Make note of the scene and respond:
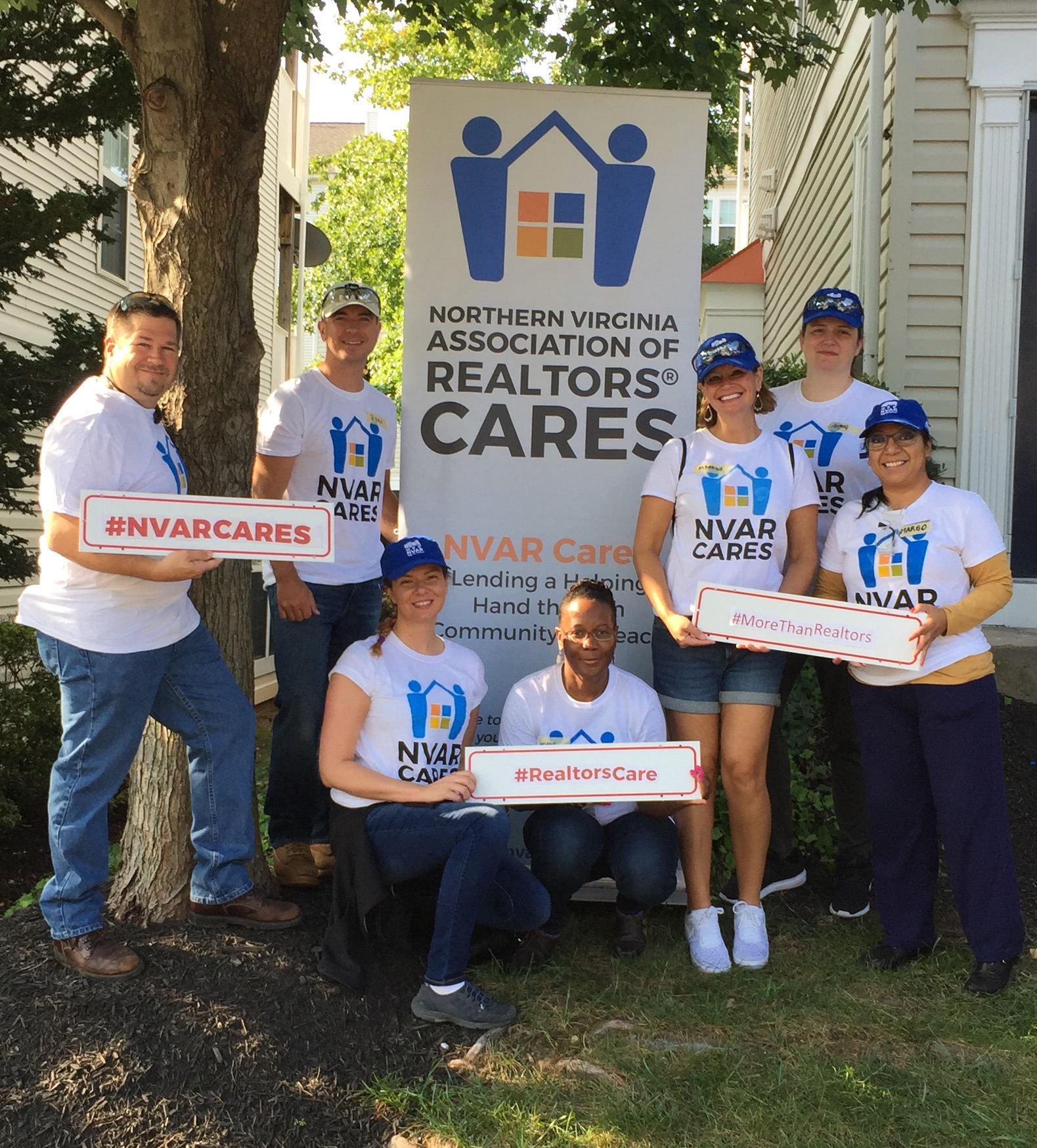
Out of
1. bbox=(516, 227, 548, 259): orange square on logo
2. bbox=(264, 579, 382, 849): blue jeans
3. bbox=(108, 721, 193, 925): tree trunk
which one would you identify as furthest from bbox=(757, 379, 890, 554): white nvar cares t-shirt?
bbox=(108, 721, 193, 925): tree trunk

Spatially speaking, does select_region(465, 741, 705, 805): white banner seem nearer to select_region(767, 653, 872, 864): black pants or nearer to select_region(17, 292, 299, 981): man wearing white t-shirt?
select_region(767, 653, 872, 864): black pants

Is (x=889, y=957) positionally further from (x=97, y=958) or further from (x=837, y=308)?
(x=97, y=958)

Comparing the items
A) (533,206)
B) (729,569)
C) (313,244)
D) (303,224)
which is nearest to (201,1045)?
(729,569)

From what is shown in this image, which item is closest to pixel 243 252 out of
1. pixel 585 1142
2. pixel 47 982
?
pixel 47 982

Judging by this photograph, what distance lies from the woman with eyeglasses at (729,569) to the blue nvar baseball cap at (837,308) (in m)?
0.39

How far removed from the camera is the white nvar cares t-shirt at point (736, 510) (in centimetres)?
376

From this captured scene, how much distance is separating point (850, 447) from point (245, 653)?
2.20 metres

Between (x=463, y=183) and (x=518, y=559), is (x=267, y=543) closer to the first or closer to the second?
(x=518, y=559)

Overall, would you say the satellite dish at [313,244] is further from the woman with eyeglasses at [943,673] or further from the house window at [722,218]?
the house window at [722,218]

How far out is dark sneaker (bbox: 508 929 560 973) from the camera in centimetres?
383

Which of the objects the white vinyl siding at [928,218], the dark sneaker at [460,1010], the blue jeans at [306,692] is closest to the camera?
the dark sneaker at [460,1010]

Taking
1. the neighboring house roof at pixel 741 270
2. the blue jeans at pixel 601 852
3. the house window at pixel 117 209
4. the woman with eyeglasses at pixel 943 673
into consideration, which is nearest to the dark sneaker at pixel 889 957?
the woman with eyeglasses at pixel 943 673

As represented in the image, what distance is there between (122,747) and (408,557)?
1.00 metres

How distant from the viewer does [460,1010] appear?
→ 3.34m
